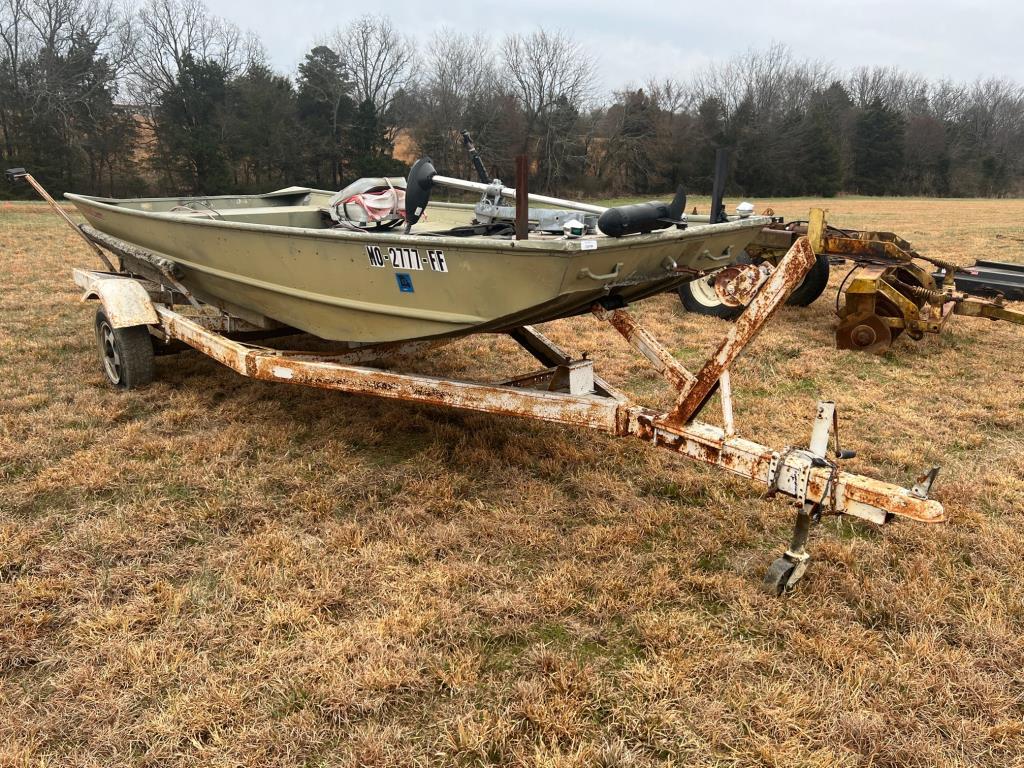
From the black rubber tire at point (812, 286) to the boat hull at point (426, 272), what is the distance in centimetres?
429

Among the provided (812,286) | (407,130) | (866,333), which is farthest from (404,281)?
(407,130)

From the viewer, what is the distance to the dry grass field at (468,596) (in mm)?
1809

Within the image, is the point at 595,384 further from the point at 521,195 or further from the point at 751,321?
the point at 521,195

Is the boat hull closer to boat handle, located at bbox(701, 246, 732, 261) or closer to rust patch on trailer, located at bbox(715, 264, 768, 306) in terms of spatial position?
boat handle, located at bbox(701, 246, 732, 261)

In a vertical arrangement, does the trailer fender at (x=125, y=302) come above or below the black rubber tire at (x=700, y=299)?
above

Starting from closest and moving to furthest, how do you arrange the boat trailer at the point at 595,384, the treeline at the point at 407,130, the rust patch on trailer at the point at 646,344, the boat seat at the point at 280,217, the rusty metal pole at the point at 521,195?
the boat trailer at the point at 595,384, the rusty metal pole at the point at 521,195, the rust patch on trailer at the point at 646,344, the boat seat at the point at 280,217, the treeline at the point at 407,130

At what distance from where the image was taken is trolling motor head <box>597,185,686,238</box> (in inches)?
97.3

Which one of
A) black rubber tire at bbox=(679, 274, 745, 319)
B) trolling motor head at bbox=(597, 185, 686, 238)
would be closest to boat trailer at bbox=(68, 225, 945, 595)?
trolling motor head at bbox=(597, 185, 686, 238)

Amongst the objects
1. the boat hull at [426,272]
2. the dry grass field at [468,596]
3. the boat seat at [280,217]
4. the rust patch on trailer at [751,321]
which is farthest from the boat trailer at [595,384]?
the boat seat at [280,217]

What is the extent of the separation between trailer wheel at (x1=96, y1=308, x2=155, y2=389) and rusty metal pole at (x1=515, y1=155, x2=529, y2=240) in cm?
307

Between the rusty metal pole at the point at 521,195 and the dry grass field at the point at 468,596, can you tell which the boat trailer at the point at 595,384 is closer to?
the dry grass field at the point at 468,596

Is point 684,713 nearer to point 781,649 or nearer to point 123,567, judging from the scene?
point 781,649

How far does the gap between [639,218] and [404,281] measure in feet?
3.39

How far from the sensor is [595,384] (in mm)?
3447
